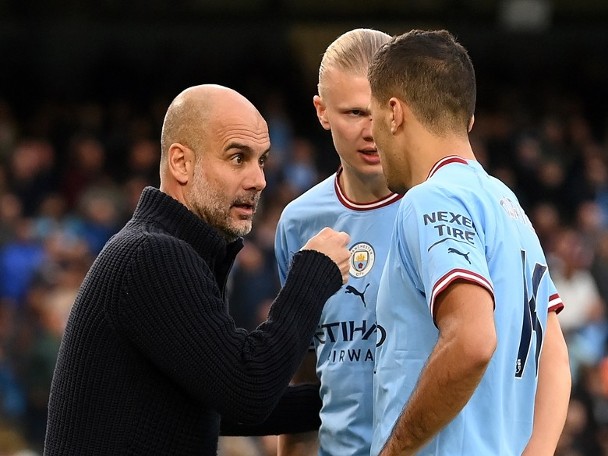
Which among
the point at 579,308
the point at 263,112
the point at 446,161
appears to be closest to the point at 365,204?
the point at 446,161

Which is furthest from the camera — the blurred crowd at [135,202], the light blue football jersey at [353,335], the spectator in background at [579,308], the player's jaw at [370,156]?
the spectator in background at [579,308]

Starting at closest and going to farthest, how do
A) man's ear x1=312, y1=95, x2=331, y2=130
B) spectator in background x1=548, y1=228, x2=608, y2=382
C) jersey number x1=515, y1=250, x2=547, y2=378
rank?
1. jersey number x1=515, y1=250, x2=547, y2=378
2. man's ear x1=312, y1=95, x2=331, y2=130
3. spectator in background x1=548, y1=228, x2=608, y2=382

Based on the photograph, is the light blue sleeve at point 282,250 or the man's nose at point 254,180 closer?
the man's nose at point 254,180

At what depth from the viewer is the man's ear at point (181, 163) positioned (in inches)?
132

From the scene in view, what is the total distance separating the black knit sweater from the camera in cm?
300

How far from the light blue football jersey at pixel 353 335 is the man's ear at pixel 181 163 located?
2.05 ft

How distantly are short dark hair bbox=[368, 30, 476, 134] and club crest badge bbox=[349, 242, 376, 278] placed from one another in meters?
0.74

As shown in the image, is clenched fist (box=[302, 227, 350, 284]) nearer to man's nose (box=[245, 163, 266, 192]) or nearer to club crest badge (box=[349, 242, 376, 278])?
man's nose (box=[245, 163, 266, 192])

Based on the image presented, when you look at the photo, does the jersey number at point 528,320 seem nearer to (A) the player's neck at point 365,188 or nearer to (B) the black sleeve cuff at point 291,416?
(A) the player's neck at point 365,188

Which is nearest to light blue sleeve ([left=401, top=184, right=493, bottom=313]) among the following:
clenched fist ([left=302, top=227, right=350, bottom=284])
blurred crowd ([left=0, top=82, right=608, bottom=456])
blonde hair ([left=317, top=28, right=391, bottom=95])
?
clenched fist ([left=302, top=227, right=350, bottom=284])

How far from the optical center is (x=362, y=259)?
3650 millimetres

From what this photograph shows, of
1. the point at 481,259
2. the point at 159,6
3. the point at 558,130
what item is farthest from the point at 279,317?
the point at 159,6

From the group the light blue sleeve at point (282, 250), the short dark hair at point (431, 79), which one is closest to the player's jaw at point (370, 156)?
the light blue sleeve at point (282, 250)

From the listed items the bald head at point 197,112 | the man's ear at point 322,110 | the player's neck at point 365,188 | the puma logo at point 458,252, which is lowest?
the puma logo at point 458,252
